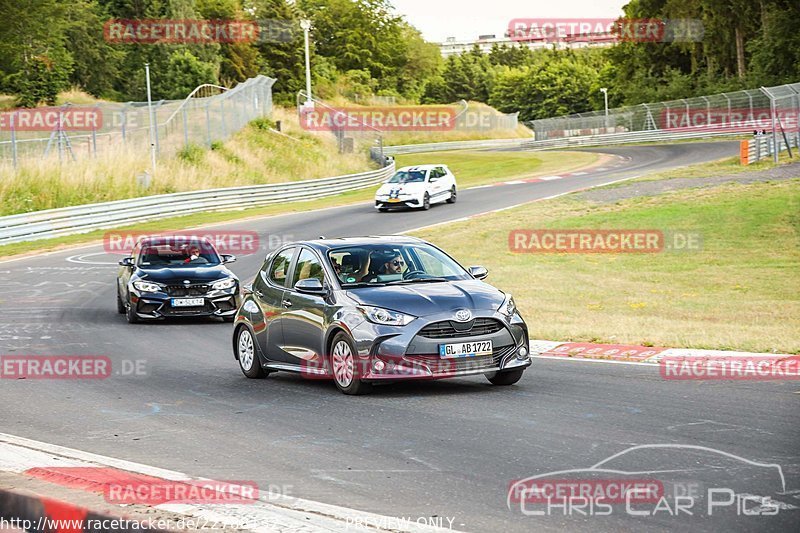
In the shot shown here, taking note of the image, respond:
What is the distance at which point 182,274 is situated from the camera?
18.7m

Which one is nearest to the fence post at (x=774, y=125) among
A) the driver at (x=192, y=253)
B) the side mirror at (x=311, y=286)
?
the driver at (x=192, y=253)

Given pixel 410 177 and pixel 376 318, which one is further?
pixel 410 177

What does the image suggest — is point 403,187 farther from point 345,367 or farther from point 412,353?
point 412,353

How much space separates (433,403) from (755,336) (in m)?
5.91

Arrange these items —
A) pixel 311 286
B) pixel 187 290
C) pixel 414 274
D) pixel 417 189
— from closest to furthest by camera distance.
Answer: pixel 311 286, pixel 414 274, pixel 187 290, pixel 417 189

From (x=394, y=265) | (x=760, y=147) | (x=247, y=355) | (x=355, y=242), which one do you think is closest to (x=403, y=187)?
(x=760, y=147)

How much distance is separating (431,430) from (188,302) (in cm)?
1025

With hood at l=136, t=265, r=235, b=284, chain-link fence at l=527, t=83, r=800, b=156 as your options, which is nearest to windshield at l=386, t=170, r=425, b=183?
hood at l=136, t=265, r=235, b=284

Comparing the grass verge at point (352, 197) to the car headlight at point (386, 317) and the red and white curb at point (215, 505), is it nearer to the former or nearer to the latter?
the car headlight at point (386, 317)

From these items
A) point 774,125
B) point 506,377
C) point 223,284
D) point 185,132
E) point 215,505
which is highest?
point 185,132

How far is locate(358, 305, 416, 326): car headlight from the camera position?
10.4m

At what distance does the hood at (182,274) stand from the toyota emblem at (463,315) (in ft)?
29.4

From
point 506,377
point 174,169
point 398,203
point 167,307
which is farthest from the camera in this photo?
point 174,169

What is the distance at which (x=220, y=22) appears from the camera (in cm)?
9588
